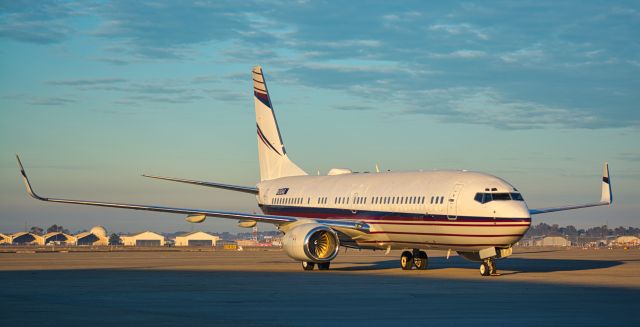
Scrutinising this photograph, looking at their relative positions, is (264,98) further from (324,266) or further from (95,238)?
(95,238)

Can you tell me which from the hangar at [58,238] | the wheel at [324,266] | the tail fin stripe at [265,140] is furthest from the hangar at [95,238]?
the wheel at [324,266]

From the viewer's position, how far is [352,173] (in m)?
47.7

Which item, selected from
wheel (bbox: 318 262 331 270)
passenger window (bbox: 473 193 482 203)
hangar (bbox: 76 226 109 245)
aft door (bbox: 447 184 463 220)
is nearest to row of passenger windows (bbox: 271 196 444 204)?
aft door (bbox: 447 184 463 220)

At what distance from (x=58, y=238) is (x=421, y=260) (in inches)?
6444

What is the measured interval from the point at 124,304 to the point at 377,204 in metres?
21.0

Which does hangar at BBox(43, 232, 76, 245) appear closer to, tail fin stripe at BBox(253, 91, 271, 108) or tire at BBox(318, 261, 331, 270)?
tail fin stripe at BBox(253, 91, 271, 108)

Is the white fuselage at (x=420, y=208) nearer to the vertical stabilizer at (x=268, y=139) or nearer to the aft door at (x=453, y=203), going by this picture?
the aft door at (x=453, y=203)

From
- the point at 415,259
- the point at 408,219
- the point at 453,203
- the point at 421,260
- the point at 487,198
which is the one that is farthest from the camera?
the point at 415,259

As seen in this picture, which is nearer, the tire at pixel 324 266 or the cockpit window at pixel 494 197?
the cockpit window at pixel 494 197

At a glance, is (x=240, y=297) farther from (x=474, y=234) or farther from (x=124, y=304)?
(x=474, y=234)

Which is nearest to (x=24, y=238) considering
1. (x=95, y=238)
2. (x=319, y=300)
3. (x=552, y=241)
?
(x=95, y=238)

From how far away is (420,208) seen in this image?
3884 cm

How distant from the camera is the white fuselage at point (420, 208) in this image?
117ft

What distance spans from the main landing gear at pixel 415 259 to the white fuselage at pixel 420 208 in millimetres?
1246
